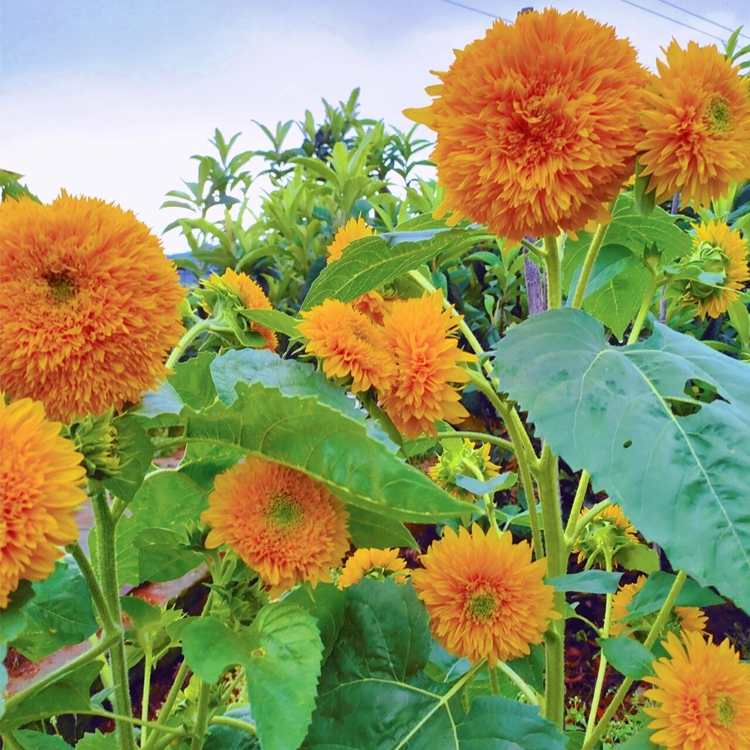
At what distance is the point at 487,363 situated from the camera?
0.51 metres

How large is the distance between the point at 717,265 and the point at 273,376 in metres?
0.39

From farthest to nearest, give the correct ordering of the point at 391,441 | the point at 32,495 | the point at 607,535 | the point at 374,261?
the point at 607,535, the point at 374,261, the point at 391,441, the point at 32,495

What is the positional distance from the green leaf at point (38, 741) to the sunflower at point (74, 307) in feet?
0.86

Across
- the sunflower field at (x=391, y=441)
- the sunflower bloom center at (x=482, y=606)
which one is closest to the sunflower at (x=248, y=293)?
the sunflower field at (x=391, y=441)

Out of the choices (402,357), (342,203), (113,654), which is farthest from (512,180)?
(342,203)

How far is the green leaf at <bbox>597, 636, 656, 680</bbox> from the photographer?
430mm

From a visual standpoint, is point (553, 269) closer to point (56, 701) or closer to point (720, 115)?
point (720, 115)

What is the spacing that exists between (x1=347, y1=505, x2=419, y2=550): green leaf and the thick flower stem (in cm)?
13

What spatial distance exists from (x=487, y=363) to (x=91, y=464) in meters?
0.30

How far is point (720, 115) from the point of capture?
14.7 inches

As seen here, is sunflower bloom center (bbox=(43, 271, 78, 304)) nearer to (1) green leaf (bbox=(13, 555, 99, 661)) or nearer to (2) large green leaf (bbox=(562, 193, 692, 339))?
(1) green leaf (bbox=(13, 555, 99, 661))

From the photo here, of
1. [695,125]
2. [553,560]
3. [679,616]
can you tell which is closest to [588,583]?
[553,560]

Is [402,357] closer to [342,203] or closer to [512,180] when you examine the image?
[512,180]

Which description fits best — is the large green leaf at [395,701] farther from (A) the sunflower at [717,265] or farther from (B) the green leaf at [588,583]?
(A) the sunflower at [717,265]
